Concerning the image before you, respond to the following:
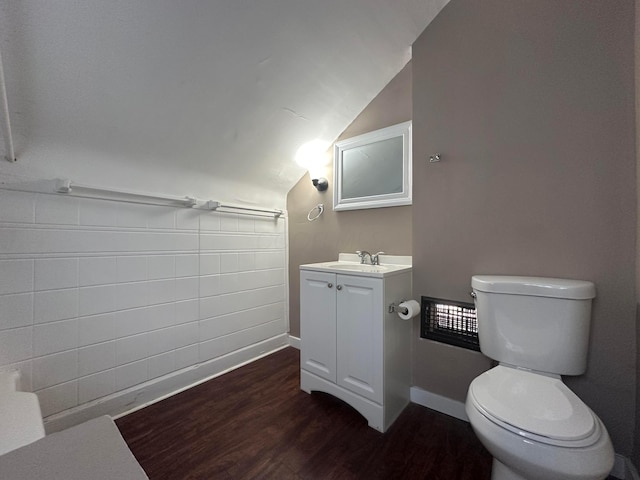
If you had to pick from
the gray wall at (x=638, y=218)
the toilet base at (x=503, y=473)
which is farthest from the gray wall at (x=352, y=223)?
the toilet base at (x=503, y=473)

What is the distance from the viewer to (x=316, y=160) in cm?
221

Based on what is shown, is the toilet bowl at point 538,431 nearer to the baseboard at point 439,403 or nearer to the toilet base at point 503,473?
the toilet base at point 503,473

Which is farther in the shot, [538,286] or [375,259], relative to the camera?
[375,259]

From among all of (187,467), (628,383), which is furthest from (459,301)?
(187,467)

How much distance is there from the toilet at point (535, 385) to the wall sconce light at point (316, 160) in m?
1.41

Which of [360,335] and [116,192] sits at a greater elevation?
[116,192]

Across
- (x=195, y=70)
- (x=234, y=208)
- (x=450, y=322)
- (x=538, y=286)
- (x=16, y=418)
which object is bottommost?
(x=16, y=418)

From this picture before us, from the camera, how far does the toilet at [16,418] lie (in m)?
0.79

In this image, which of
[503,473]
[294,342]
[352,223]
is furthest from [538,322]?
[294,342]

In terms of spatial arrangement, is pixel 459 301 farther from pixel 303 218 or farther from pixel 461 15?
pixel 461 15

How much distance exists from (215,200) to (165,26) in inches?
42.5

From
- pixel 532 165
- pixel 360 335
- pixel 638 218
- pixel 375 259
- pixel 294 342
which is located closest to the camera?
pixel 638 218

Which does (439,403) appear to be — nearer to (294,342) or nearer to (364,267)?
(364,267)

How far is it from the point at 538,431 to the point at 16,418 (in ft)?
5.70
